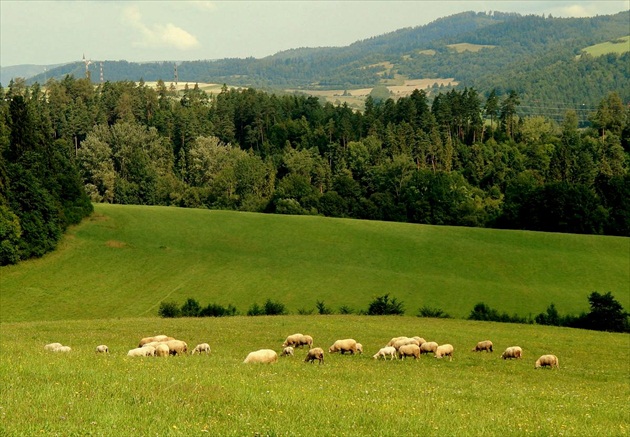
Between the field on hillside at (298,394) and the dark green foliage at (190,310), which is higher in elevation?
the field on hillside at (298,394)

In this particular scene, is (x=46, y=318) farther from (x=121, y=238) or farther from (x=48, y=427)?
(x=48, y=427)

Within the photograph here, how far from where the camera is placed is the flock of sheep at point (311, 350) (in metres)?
31.4

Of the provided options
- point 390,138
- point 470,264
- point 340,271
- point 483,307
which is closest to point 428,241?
point 470,264

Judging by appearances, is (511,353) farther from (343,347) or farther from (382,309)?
(382,309)

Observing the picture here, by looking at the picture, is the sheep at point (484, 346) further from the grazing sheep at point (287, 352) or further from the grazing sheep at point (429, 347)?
the grazing sheep at point (287, 352)

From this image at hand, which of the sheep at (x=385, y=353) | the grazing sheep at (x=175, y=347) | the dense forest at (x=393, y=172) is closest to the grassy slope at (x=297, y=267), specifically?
the dense forest at (x=393, y=172)

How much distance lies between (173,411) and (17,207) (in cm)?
8663

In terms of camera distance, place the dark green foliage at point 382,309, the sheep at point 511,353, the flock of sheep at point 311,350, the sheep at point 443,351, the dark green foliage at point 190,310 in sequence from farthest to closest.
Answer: the dark green foliage at point 382,309 < the dark green foliage at point 190,310 < the sheep at point 511,353 < the sheep at point 443,351 < the flock of sheep at point 311,350

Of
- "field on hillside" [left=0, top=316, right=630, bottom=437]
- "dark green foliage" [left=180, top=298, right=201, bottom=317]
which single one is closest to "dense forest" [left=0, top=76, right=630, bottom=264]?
"dark green foliage" [left=180, top=298, right=201, bottom=317]

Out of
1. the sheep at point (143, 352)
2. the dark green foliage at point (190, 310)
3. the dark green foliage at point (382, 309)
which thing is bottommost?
the dark green foliage at point (382, 309)

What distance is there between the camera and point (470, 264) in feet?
317

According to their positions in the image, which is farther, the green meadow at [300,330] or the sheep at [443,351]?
the sheep at [443,351]

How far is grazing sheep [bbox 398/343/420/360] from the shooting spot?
36469 millimetres

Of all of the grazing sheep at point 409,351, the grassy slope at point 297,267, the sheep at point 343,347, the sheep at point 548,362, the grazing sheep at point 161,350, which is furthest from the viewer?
the grassy slope at point 297,267
